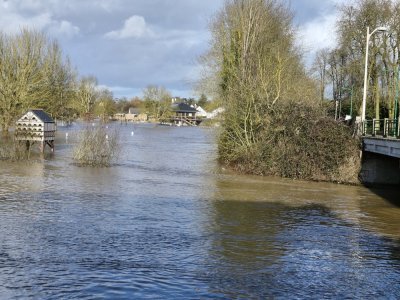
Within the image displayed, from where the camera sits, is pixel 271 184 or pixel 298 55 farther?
pixel 298 55

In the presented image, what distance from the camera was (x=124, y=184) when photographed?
73.4ft

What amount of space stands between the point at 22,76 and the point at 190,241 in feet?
134

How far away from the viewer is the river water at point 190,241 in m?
8.80

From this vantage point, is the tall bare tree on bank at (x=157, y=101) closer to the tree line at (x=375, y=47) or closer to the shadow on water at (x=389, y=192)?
the tree line at (x=375, y=47)

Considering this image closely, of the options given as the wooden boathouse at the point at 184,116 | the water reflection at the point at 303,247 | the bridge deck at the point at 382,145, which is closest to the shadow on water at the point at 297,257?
the water reflection at the point at 303,247

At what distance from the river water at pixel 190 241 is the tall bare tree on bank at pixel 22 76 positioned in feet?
87.7

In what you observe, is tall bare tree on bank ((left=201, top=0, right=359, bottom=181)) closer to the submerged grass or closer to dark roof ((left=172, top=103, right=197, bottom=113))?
the submerged grass

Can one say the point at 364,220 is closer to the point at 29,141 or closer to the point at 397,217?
the point at 397,217

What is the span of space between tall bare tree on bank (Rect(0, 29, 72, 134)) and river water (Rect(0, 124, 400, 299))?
26.7m

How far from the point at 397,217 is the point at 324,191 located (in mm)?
6434

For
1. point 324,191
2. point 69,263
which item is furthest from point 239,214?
point 324,191

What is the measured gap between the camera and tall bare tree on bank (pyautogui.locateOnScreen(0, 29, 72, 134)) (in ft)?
154

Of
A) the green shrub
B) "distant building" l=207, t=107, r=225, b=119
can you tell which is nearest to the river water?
the green shrub

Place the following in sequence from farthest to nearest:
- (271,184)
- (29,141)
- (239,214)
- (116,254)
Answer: (29,141), (271,184), (239,214), (116,254)
